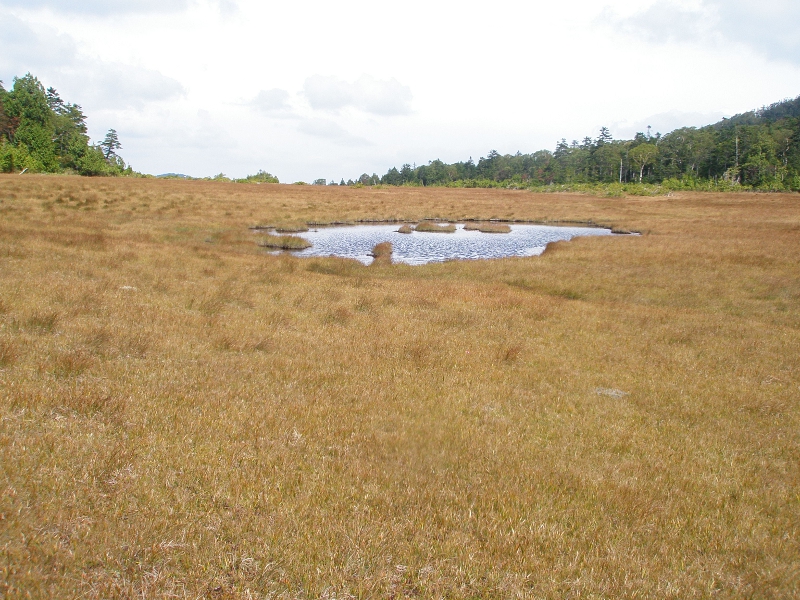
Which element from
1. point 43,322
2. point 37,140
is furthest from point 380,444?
point 37,140

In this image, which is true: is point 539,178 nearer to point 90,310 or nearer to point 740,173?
point 740,173

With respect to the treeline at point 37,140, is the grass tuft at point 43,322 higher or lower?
lower

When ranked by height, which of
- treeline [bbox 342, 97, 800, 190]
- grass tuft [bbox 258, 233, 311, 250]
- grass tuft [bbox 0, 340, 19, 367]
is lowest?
grass tuft [bbox 0, 340, 19, 367]

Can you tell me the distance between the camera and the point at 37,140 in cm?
9144

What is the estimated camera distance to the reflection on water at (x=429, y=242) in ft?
121

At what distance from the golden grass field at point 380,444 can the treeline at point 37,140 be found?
82.1 m

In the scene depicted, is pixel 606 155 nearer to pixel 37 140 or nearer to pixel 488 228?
pixel 488 228

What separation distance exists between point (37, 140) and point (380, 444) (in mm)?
110954

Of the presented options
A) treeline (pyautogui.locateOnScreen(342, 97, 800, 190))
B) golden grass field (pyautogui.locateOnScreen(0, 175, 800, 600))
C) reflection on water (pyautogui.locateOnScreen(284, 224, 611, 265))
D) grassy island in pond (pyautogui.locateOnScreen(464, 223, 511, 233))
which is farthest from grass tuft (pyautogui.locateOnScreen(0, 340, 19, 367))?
treeline (pyautogui.locateOnScreen(342, 97, 800, 190))

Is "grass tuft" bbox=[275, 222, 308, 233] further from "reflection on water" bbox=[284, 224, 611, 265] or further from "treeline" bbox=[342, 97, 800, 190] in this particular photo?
"treeline" bbox=[342, 97, 800, 190]

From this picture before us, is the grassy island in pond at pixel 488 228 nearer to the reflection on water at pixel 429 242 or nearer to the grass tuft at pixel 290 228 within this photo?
the reflection on water at pixel 429 242

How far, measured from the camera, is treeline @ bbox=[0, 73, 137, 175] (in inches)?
3245

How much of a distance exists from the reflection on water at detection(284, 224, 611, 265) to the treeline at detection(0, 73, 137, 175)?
6280cm

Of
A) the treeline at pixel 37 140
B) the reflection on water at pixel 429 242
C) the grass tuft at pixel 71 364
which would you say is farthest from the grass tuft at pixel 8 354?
the treeline at pixel 37 140
